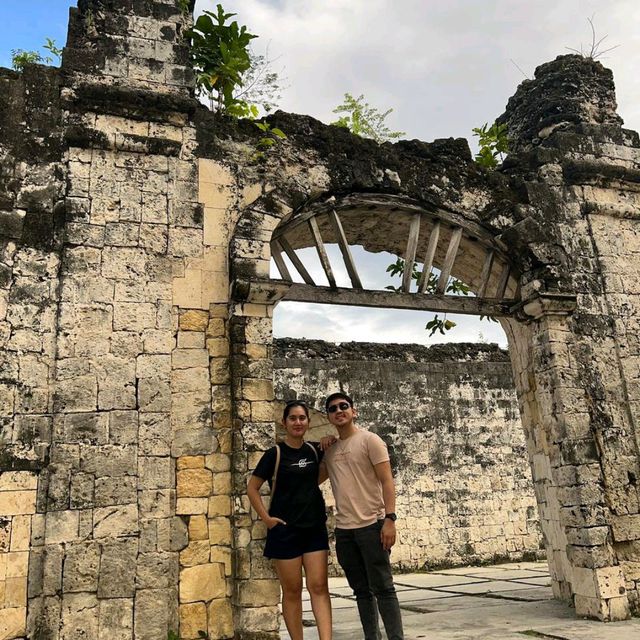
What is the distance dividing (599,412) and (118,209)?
495cm

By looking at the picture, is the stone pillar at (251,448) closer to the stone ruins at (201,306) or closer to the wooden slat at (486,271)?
the stone ruins at (201,306)

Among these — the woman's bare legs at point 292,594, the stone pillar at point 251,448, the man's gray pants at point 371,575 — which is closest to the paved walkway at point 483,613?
the stone pillar at point 251,448

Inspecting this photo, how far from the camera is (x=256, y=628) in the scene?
14.4ft

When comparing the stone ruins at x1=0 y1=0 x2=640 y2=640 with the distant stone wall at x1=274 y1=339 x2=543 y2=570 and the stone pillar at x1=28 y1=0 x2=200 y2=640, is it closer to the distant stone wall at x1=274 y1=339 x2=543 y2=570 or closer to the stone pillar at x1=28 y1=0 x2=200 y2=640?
the stone pillar at x1=28 y1=0 x2=200 y2=640

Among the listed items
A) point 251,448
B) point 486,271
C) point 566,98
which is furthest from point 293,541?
point 566,98

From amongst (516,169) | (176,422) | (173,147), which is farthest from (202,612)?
(516,169)

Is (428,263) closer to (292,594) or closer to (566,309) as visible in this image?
(566,309)

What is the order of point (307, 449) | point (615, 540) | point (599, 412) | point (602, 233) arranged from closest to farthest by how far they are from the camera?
point (307, 449)
point (615, 540)
point (599, 412)
point (602, 233)

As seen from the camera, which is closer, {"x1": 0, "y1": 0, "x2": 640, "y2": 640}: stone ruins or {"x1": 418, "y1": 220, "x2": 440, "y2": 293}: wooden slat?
{"x1": 0, "y1": 0, "x2": 640, "y2": 640}: stone ruins

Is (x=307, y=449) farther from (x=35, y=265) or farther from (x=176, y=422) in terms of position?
(x=35, y=265)

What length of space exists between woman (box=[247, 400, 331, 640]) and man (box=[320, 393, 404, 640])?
145mm

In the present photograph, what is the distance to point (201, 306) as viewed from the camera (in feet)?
17.0

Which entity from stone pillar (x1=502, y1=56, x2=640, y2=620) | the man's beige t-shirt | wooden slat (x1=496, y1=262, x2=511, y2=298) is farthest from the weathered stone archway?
the man's beige t-shirt

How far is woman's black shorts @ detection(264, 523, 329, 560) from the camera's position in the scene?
3.94 meters
